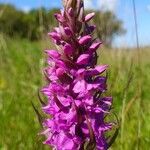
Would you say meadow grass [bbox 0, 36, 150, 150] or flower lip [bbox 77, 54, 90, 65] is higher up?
flower lip [bbox 77, 54, 90, 65]

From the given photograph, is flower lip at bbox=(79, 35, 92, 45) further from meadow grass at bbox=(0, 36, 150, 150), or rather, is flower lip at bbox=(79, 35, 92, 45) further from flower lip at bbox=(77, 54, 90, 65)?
meadow grass at bbox=(0, 36, 150, 150)

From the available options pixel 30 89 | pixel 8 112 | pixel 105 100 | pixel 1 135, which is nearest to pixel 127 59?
pixel 30 89

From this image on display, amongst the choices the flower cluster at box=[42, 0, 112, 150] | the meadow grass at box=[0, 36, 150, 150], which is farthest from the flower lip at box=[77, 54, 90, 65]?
the meadow grass at box=[0, 36, 150, 150]

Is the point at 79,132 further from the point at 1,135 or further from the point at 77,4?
the point at 1,135

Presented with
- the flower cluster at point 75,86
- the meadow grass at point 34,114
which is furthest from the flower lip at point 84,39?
the meadow grass at point 34,114

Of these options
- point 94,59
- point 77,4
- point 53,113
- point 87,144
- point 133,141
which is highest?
point 77,4

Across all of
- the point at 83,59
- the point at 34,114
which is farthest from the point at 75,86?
the point at 34,114

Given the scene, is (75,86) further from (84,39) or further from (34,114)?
(34,114)

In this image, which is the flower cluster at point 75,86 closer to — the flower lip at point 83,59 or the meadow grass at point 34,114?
the flower lip at point 83,59
